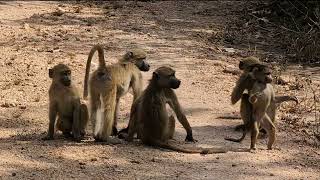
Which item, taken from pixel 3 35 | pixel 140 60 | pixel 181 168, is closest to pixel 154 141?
pixel 181 168

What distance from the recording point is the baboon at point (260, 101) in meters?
8.23

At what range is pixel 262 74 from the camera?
843 cm

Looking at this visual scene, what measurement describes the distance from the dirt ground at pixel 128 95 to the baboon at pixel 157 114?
0.51 ft

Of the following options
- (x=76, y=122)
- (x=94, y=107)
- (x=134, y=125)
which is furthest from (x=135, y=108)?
(x=76, y=122)

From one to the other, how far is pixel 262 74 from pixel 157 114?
145 centimetres

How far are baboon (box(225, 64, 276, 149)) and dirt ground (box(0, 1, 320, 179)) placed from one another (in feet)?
0.82

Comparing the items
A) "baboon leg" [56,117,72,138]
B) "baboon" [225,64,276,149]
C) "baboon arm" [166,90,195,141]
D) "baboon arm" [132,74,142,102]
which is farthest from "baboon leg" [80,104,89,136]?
"baboon" [225,64,276,149]

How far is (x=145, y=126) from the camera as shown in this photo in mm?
8211

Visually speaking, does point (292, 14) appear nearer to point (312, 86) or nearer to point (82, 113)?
point (312, 86)

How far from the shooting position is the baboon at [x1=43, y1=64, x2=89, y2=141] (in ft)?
27.1

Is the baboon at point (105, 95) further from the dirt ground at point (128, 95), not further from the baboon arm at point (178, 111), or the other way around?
the baboon arm at point (178, 111)

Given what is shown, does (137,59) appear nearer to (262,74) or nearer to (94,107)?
(94,107)

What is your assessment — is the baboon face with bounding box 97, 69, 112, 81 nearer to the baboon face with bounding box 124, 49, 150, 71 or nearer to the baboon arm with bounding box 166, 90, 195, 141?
the baboon arm with bounding box 166, 90, 195, 141

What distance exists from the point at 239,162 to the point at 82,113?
207 centimetres
